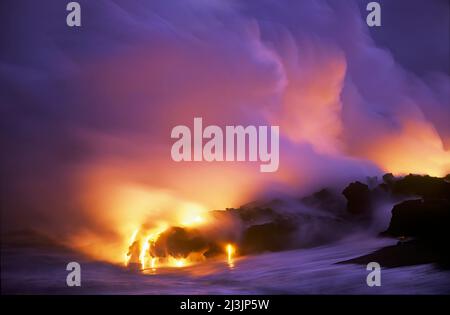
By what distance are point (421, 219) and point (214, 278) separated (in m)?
2.28

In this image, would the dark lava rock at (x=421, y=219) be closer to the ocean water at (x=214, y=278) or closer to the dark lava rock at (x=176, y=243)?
the ocean water at (x=214, y=278)

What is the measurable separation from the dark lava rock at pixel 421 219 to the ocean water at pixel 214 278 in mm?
368

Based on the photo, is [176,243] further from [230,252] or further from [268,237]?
[268,237]

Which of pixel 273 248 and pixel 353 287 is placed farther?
pixel 273 248

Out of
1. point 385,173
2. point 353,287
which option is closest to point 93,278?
point 353,287

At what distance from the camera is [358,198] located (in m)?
5.13

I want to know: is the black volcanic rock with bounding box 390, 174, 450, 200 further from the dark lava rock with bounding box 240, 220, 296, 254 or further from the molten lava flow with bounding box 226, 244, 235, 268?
the molten lava flow with bounding box 226, 244, 235, 268

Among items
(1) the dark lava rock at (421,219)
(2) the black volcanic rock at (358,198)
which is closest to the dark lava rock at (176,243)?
(2) the black volcanic rock at (358,198)

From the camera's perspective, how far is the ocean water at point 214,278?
4645 mm

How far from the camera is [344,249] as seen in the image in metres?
5.02

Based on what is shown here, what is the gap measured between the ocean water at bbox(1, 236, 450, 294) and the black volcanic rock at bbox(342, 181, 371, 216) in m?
0.62

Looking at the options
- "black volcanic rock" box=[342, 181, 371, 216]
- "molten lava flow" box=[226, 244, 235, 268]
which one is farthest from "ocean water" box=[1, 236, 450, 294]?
"black volcanic rock" box=[342, 181, 371, 216]

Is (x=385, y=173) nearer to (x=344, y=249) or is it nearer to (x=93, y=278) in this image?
(x=344, y=249)
